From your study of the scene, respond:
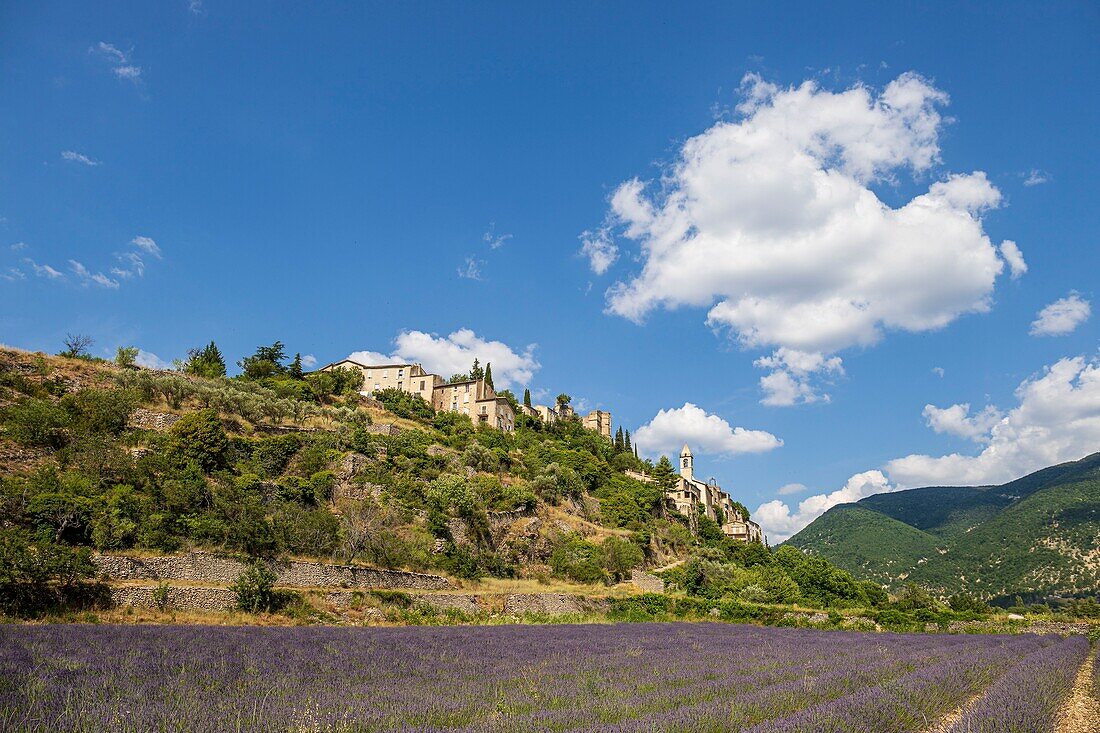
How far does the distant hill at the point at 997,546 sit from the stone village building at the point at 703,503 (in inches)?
1274

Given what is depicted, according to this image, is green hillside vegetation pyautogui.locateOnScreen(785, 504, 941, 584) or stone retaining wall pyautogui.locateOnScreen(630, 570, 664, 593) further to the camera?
green hillside vegetation pyautogui.locateOnScreen(785, 504, 941, 584)

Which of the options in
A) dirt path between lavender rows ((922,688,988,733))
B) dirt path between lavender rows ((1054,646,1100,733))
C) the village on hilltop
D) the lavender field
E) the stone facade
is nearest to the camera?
the lavender field

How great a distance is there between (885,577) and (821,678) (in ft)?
420

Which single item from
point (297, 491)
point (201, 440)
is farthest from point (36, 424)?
point (297, 491)

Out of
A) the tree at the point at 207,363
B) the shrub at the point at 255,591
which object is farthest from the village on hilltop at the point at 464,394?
the shrub at the point at 255,591

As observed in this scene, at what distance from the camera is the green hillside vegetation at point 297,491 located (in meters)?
25.3

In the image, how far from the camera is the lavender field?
282 inches

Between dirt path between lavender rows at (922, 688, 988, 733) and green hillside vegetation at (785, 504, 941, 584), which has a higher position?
dirt path between lavender rows at (922, 688, 988, 733)

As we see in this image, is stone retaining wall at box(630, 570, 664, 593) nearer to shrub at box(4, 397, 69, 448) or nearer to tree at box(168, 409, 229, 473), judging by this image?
tree at box(168, 409, 229, 473)

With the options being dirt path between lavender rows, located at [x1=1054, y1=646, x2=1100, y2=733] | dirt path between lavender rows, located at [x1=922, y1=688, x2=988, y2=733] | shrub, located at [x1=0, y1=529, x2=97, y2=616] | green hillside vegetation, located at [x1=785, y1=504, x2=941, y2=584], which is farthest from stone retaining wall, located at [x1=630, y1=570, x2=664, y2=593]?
green hillside vegetation, located at [x1=785, y1=504, x2=941, y2=584]

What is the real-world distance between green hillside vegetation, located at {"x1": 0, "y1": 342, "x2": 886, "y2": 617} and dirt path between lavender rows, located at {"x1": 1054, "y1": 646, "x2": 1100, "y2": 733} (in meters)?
24.2

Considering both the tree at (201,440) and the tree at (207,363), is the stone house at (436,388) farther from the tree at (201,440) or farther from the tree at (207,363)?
the tree at (201,440)

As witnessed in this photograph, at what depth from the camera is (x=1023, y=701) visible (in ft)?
31.4

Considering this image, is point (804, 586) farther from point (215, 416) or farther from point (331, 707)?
point (331, 707)
